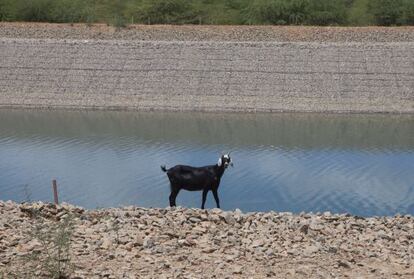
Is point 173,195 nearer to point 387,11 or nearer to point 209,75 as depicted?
point 209,75

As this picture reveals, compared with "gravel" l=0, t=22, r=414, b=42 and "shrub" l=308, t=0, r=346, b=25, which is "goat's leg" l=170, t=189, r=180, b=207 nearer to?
"gravel" l=0, t=22, r=414, b=42

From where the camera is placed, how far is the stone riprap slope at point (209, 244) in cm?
793

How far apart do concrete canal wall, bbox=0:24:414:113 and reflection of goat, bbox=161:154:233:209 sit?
16.5 m

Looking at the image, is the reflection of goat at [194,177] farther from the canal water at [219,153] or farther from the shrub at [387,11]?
the shrub at [387,11]

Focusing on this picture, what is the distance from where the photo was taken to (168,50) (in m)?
34.2

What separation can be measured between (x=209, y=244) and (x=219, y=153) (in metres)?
11.3

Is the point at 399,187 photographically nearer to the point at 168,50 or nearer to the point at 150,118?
the point at 150,118

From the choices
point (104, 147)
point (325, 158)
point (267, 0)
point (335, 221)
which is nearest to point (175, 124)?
point (104, 147)

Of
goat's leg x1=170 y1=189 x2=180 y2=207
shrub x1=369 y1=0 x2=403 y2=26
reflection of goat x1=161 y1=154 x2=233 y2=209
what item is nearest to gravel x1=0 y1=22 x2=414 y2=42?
shrub x1=369 y1=0 x2=403 y2=26

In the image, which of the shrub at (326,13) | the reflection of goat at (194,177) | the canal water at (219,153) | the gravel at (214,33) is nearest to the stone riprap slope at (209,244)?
the reflection of goat at (194,177)

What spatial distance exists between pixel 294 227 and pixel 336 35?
27337 millimetres

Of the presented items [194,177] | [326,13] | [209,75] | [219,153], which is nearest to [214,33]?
[209,75]

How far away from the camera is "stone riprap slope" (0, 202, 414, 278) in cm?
793

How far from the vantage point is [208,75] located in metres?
32.2
